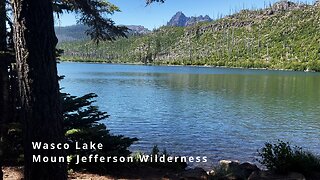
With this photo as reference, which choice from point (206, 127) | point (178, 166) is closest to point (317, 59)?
point (206, 127)

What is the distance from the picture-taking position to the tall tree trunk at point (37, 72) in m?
3.70

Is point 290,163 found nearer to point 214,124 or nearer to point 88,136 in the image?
point 88,136

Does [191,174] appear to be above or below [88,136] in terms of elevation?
below

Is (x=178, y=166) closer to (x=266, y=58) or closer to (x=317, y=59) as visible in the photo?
(x=317, y=59)

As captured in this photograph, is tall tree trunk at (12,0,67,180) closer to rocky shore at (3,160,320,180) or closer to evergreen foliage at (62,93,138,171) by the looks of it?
rocky shore at (3,160,320,180)

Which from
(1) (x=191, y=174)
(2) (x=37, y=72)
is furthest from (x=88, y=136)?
(2) (x=37, y=72)

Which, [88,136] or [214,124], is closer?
[88,136]

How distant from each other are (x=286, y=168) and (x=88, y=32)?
5364 mm

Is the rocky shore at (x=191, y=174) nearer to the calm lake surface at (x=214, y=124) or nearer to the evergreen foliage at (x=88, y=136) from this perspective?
the evergreen foliage at (x=88, y=136)

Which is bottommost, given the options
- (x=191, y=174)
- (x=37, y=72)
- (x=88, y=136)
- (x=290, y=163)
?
(x=191, y=174)

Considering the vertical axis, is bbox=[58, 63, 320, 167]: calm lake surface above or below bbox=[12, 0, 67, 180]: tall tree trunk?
below

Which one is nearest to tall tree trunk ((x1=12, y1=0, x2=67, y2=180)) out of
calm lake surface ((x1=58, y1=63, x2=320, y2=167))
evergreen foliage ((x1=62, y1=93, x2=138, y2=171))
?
evergreen foliage ((x1=62, y1=93, x2=138, y2=171))

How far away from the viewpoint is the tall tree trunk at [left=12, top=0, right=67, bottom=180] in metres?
3.70

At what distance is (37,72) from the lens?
12.2 ft
